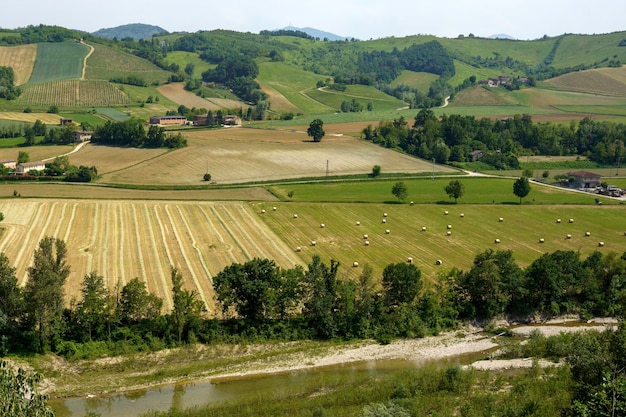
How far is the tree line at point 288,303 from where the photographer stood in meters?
48.9

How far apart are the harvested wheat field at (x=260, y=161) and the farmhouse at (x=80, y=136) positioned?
2257 cm

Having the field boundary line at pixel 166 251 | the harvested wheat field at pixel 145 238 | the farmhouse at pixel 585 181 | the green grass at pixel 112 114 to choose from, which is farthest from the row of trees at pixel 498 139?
the field boundary line at pixel 166 251

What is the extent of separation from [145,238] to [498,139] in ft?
349

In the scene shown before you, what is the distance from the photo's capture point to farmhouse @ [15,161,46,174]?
110 metres

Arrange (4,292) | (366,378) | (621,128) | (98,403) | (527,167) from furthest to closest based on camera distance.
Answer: (621,128)
(527,167)
(4,292)
(366,378)
(98,403)

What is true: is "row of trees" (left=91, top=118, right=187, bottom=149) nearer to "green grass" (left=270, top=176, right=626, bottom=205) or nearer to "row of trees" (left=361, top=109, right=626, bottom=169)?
"green grass" (left=270, top=176, right=626, bottom=205)

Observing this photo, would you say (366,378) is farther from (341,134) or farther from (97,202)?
(341,134)

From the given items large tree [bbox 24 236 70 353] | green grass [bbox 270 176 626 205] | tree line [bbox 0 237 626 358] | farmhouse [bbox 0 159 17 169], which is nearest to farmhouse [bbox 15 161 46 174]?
farmhouse [bbox 0 159 17 169]

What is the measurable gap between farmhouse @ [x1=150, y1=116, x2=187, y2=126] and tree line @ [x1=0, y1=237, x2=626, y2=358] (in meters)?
125

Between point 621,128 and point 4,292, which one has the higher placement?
point 621,128

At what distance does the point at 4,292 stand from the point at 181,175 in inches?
2563

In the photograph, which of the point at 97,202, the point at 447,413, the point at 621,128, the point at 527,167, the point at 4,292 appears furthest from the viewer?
the point at 621,128

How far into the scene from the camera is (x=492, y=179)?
120188 millimetres

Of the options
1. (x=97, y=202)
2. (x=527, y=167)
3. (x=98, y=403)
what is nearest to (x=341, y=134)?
(x=527, y=167)
